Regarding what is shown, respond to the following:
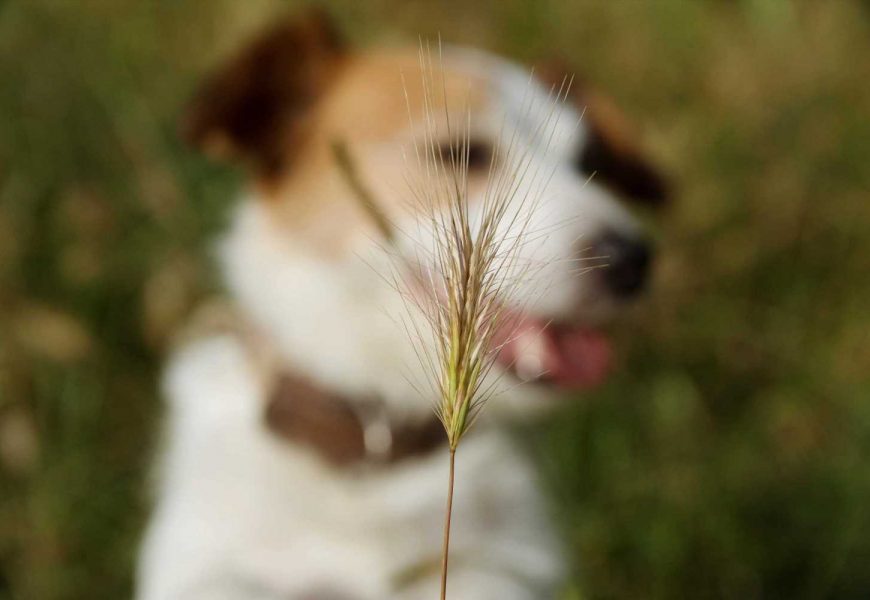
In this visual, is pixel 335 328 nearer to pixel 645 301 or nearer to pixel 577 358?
pixel 577 358

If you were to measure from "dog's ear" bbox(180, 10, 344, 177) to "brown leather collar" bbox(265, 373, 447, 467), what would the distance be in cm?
43

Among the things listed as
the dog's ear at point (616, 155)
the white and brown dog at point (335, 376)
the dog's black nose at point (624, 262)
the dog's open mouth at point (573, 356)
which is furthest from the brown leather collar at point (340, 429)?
the dog's ear at point (616, 155)

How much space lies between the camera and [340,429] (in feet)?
5.11

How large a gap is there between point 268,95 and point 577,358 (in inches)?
28.9

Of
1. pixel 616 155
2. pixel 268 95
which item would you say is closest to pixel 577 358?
pixel 616 155

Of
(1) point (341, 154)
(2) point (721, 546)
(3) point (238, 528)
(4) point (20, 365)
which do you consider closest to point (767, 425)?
(2) point (721, 546)

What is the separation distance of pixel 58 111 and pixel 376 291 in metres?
1.57

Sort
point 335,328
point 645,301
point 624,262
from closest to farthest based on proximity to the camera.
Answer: point 624,262
point 335,328
point 645,301

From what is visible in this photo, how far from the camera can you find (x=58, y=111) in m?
2.71

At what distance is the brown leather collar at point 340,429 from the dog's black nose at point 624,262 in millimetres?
357

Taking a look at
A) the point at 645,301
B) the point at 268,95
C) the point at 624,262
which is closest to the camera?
the point at 624,262

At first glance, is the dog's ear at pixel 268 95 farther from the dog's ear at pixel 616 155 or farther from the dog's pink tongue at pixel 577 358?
the dog's pink tongue at pixel 577 358

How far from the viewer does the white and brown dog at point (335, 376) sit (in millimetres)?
1488

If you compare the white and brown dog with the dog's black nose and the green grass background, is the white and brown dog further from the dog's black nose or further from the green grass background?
the green grass background
